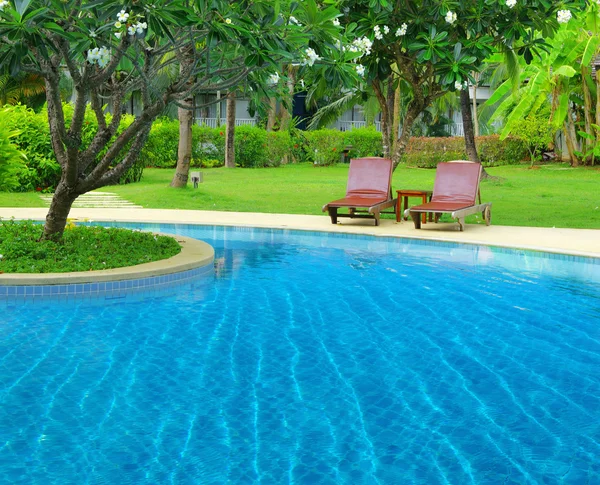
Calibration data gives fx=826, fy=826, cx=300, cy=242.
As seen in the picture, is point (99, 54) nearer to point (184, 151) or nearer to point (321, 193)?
point (184, 151)

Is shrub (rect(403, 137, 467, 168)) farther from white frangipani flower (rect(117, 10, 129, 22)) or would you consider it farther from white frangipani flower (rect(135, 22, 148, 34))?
white frangipani flower (rect(117, 10, 129, 22))

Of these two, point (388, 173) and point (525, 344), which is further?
point (388, 173)

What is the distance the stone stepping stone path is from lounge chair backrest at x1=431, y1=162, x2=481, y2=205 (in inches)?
288

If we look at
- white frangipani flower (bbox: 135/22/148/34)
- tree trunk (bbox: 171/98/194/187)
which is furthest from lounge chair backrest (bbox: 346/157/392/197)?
white frangipani flower (bbox: 135/22/148/34)

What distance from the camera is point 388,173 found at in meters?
17.3

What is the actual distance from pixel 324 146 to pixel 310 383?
3251cm

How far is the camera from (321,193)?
Result: 79.9 ft

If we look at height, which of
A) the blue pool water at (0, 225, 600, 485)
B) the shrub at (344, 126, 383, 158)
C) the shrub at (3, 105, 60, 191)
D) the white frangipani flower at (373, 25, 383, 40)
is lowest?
the blue pool water at (0, 225, 600, 485)

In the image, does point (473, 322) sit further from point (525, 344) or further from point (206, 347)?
point (206, 347)

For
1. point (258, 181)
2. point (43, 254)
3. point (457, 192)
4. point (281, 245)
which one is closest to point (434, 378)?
point (43, 254)

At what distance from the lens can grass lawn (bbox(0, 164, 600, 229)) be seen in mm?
19703

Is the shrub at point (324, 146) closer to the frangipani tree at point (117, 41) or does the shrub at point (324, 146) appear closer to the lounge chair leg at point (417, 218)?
the lounge chair leg at point (417, 218)

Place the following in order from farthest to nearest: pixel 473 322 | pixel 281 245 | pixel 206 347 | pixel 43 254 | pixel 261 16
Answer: pixel 281 245
pixel 43 254
pixel 473 322
pixel 261 16
pixel 206 347

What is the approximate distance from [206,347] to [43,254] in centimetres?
393
